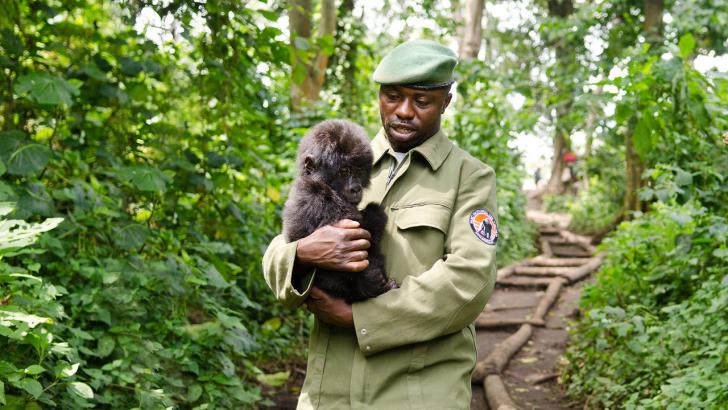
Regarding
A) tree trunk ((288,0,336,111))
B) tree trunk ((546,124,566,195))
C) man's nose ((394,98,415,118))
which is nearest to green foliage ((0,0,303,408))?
man's nose ((394,98,415,118))

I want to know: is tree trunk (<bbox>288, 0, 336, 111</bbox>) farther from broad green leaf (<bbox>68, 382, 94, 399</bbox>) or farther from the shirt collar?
the shirt collar

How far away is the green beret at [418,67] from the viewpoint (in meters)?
2.17

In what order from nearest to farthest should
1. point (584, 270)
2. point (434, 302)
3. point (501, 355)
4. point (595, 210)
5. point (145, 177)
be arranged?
point (434, 302), point (145, 177), point (501, 355), point (584, 270), point (595, 210)

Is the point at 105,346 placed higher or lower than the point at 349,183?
lower

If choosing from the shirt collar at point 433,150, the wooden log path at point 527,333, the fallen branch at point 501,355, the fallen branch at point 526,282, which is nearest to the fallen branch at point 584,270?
the wooden log path at point 527,333

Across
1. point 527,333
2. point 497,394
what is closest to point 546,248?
point 527,333

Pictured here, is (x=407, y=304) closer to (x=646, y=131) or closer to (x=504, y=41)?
(x=646, y=131)

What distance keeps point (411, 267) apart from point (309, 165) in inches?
Result: 19.8

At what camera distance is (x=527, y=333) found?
25.5 ft

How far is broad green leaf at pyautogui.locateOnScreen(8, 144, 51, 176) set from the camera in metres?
3.74

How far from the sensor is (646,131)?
4.50 m

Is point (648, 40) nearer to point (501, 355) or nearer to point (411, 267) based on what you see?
point (501, 355)

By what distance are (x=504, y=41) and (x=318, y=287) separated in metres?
18.8

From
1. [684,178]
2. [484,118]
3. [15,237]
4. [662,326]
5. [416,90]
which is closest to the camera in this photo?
[416,90]
